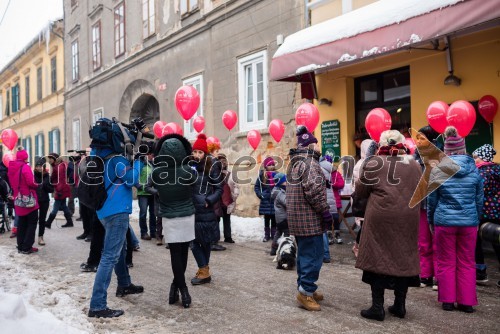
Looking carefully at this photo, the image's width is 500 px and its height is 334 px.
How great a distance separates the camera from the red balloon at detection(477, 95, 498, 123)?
280 inches

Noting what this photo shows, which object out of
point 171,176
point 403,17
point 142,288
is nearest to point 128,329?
point 142,288

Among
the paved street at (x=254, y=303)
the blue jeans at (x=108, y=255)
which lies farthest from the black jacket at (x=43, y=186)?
the blue jeans at (x=108, y=255)

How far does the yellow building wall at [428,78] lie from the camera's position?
24.1ft

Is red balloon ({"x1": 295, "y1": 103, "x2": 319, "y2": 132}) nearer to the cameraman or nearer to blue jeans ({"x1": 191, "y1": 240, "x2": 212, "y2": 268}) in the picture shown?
blue jeans ({"x1": 191, "y1": 240, "x2": 212, "y2": 268})

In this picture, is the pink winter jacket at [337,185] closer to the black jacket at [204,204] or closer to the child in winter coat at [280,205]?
the child in winter coat at [280,205]

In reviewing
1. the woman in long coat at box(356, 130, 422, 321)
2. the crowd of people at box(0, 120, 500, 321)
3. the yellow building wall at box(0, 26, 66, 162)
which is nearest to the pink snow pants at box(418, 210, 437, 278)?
the crowd of people at box(0, 120, 500, 321)

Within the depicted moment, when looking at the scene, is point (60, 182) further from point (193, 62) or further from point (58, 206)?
point (193, 62)

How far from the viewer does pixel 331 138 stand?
10.2m

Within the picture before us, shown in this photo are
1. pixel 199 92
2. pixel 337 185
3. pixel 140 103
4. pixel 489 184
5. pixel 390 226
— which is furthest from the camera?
pixel 140 103

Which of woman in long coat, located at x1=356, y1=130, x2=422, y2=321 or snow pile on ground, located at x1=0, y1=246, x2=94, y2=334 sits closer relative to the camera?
snow pile on ground, located at x1=0, y1=246, x2=94, y2=334

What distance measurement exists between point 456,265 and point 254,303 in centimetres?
215

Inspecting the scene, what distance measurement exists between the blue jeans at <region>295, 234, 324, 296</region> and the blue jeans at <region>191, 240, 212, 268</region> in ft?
4.58

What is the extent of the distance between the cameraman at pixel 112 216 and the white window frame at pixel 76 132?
800 inches

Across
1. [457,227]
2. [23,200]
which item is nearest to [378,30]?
[457,227]
